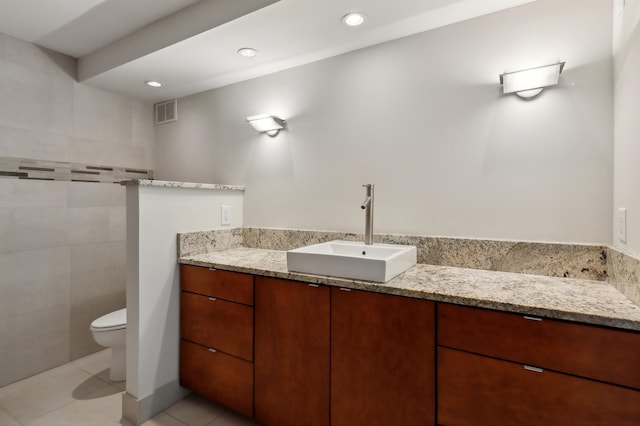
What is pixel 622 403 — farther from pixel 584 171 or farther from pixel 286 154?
pixel 286 154

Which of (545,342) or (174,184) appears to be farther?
(174,184)

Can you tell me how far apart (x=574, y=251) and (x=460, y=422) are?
95 centimetres

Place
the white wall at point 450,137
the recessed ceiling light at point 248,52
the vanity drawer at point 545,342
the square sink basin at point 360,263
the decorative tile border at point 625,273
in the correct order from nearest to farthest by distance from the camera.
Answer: the vanity drawer at point 545,342 → the decorative tile border at point 625,273 → the square sink basin at point 360,263 → the white wall at point 450,137 → the recessed ceiling light at point 248,52

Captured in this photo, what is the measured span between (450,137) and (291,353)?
145 cm

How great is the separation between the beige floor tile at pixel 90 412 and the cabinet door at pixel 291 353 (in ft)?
3.07

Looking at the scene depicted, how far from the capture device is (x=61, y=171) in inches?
96.9

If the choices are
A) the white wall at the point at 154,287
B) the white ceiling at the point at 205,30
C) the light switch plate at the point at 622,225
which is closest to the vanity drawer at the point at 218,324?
the white wall at the point at 154,287

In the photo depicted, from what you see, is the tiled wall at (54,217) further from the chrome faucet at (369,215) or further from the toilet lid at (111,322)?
the chrome faucet at (369,215)

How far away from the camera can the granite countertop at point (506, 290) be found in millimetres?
1046

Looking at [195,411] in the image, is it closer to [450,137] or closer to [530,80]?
[450,137]

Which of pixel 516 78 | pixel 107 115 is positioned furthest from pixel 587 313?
pixel 107 115

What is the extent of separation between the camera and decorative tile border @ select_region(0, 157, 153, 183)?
2215mm

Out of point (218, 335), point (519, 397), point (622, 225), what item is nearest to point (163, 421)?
point (218, 335)

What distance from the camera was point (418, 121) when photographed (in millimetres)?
1873
